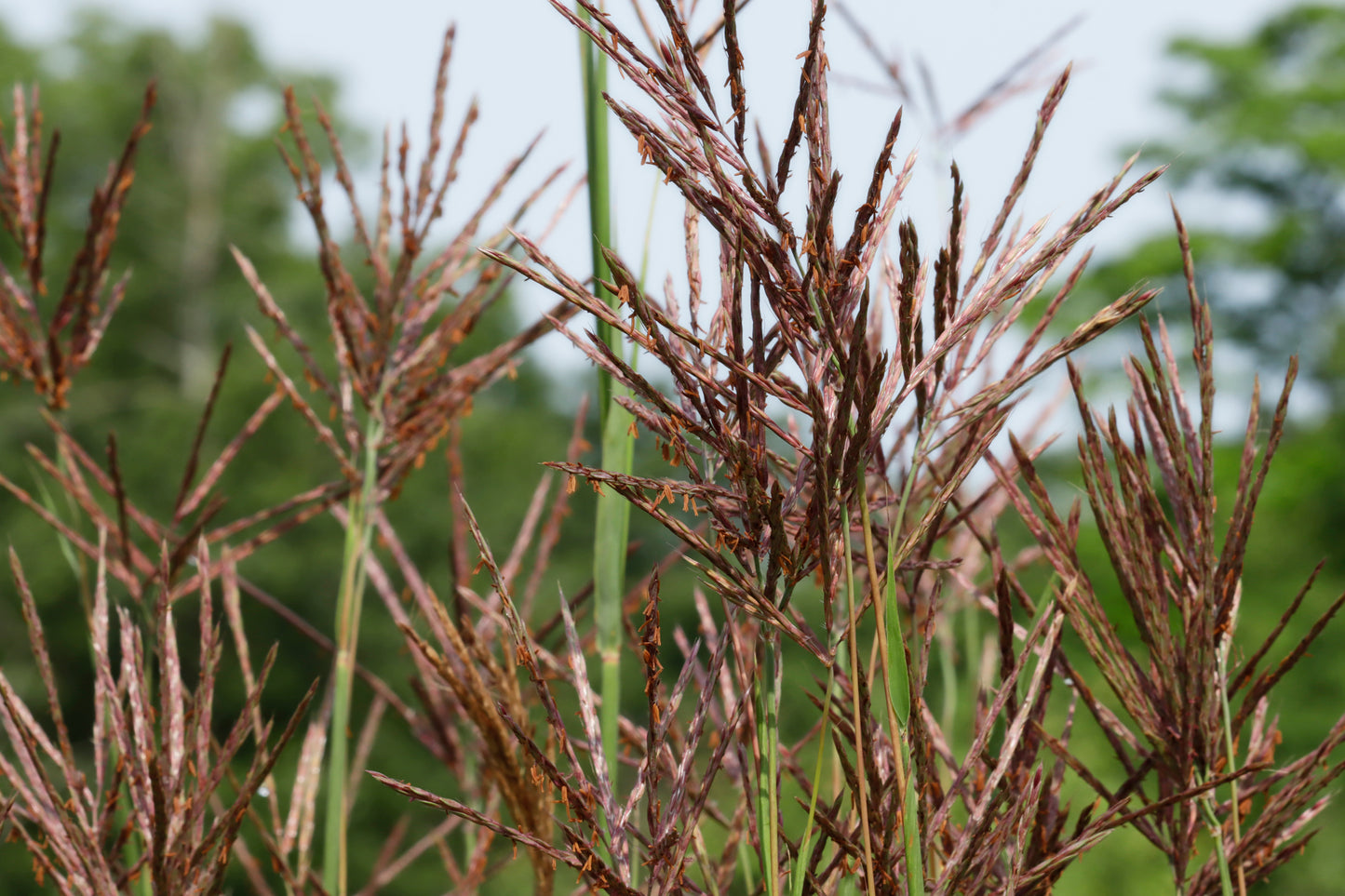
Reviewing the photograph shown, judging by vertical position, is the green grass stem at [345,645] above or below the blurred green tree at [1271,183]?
below

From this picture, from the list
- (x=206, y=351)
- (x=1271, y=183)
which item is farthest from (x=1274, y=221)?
(x=206, y=351)

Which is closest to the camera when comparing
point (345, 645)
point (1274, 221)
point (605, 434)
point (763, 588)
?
point (763, 588)

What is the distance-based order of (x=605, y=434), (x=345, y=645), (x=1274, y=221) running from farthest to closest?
(x=1274, y=221)
(x=345, y=645)
(x=605, y=434)

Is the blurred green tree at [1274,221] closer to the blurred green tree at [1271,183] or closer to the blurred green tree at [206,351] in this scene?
the blurred green tree at [1271,183]

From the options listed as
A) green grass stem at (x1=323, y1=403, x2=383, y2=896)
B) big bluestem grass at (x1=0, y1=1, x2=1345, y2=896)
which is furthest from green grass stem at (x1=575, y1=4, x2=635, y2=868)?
green grass stem at (x1=323, y1=403, x2=383, y2=896)

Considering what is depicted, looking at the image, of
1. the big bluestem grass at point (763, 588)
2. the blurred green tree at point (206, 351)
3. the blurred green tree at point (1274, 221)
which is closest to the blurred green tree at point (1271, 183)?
the blurred green tree at point (1274, 221)

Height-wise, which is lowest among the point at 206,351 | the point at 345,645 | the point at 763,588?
the point at 206,351

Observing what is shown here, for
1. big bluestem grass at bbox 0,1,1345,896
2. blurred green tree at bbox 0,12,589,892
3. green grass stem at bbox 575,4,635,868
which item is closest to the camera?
big bluestem grass at bbox 0,1,1345,896

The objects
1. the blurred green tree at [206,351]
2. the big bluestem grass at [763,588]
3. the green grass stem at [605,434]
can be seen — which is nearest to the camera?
the big bluestem grass at [763,588]

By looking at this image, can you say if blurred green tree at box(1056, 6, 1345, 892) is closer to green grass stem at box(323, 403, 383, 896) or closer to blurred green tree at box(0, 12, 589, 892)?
blurred green tree at box(0, 12, 589, 892)

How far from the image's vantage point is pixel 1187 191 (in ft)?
66.8

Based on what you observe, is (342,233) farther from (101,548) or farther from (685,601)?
(101,548)

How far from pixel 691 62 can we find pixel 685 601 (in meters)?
20.2

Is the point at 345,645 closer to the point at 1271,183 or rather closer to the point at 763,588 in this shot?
the point at 763,588
